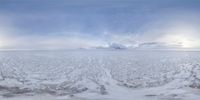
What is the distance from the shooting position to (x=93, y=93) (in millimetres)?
14242

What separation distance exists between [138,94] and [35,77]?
197 inches

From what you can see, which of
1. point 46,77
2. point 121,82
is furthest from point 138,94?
point 46,77

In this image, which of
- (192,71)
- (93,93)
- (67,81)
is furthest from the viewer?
(192,71)

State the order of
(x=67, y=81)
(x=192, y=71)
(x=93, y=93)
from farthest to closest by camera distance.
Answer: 1. (x=192, y=71)
2. (x=67, y=81)
3. (x=93, y=93)

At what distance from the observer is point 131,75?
55.1ft

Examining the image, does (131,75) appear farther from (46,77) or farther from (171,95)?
(46,77)

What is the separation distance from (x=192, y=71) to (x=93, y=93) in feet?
21.3

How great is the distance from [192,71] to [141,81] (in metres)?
3.70

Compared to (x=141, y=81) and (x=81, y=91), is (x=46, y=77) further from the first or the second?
(x=141, y=81)

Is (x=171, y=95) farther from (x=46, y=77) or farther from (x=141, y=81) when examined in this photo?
(x=46, y=77)

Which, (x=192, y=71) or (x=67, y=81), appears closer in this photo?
(x=67, y=81)

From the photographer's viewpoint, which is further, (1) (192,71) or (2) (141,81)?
(1) (192,71)

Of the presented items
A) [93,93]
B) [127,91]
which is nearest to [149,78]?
[127,91]

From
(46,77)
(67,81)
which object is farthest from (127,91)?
(46,77)
